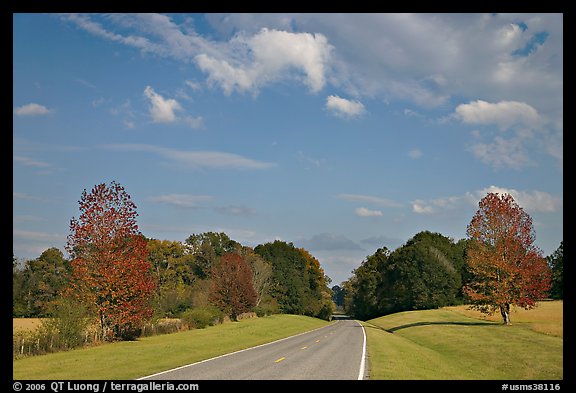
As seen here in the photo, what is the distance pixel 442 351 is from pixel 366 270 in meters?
94.4

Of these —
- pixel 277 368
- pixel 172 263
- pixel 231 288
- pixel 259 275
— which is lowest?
pixel 277 368

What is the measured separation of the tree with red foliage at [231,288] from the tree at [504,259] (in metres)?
30.2

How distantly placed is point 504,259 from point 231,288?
34.7m

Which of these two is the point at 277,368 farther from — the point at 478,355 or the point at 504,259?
the point at 504,259

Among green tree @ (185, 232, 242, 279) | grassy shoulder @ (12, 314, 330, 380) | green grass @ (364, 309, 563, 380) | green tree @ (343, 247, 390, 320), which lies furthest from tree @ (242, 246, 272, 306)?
grassy shoulder @ (12, 314, 330, 380)

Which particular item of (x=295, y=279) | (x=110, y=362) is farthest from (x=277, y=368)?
(x=295, y=279)

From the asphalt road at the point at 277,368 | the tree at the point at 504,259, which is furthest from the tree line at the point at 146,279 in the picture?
the tree at the point at 504,259

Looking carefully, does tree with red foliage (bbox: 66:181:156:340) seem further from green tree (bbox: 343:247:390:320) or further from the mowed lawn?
green tree (bbox: 343:247:390:320)

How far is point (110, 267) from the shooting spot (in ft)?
122

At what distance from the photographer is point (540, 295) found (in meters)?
47.3

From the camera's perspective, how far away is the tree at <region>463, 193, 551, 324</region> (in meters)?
47.5

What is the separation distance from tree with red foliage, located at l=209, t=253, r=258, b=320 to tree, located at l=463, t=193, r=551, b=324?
99.2 ft

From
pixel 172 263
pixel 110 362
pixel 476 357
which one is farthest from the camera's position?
pixel 172 263
